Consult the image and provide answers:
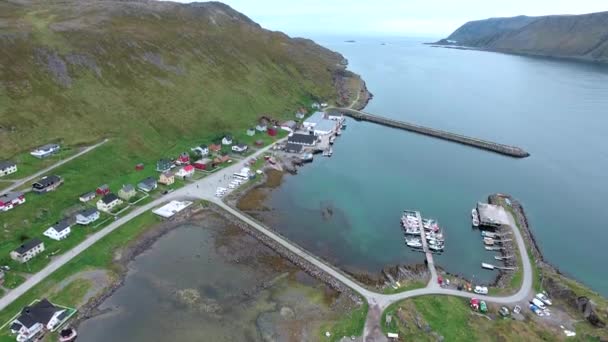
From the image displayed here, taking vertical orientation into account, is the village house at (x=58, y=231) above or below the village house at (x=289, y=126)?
below

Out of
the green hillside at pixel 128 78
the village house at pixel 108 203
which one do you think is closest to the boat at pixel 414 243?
the village house at pixel 108 203

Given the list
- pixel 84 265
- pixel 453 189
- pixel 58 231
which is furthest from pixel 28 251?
pixel 453 189

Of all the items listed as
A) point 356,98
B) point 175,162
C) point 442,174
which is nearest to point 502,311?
point 442,174

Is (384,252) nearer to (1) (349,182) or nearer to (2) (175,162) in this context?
(1) (349,182)

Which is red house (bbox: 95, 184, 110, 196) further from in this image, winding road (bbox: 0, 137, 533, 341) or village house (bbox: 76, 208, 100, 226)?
winding road (bbox: 0, 137, 533, 341)

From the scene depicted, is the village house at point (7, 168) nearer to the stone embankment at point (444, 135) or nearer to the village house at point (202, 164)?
the village house at point (202, 164)

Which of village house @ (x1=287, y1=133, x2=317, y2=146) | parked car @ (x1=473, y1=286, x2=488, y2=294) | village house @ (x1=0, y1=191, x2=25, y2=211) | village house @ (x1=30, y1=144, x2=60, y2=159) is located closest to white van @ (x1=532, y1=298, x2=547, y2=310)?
parked car @ (x1=473, y1=286, x2=488, y2=294)

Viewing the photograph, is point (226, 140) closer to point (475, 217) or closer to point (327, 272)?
point (327, 272)
